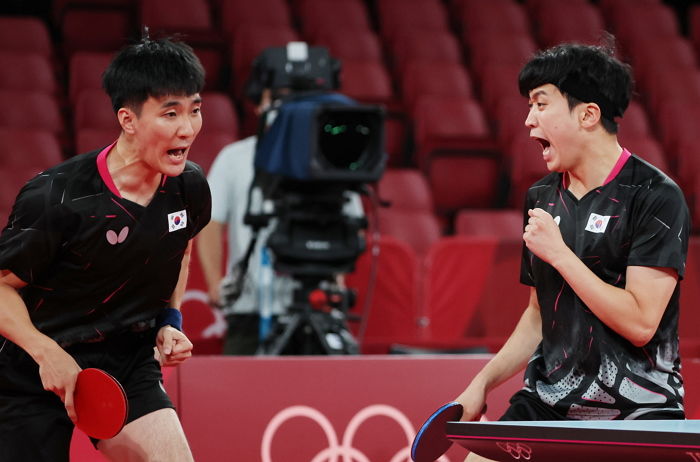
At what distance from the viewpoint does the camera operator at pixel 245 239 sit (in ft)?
16.1

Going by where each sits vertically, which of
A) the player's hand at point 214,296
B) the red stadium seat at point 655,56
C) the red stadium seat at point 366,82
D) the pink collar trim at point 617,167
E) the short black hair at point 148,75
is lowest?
the player's hand at point 214,296

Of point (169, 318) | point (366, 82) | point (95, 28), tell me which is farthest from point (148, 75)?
point (95, 28)

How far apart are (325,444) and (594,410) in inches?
50.0

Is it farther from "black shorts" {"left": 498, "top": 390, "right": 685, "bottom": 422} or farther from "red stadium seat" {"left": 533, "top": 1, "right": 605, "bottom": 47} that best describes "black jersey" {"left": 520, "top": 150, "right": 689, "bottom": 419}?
"red stadium seat" {"left": 533, "top": 1, "right": 605, "bottom": 47}

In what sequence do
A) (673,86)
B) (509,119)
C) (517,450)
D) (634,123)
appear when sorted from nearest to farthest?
(517,450)
(509,119)
(634,123)
(673,86)

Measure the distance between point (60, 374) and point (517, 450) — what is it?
1075 mm

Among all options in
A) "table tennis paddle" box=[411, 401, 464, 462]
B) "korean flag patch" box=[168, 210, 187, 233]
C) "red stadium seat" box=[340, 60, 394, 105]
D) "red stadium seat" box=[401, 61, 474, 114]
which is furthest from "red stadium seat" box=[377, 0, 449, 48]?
"table tennis paddle" box=[411, 401, 464, 462]

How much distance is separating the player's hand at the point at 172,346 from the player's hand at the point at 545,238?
0.90 m

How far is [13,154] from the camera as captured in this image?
653 centimetres

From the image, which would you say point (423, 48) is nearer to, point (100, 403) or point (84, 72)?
point (84, 72)

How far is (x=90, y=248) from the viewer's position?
284 cm

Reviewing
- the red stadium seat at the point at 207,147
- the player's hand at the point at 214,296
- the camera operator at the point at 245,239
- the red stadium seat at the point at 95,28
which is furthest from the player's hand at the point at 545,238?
the red stadium seat at the point at 95,28

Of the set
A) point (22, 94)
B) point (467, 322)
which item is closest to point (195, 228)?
point (467, 322)

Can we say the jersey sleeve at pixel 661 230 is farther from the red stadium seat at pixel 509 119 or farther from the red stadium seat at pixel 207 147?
the red stadium seat at pixel 509 119
